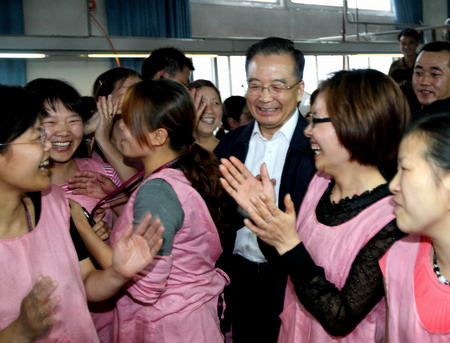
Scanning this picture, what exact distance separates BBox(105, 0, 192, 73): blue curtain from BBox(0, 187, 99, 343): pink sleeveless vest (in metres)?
5.95

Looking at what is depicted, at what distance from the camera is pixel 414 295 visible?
139cm

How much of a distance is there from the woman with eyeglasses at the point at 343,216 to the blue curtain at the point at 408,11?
1083 centimetres

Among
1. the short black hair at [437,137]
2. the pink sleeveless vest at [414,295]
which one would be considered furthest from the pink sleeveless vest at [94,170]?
the short black hair at [437,137]

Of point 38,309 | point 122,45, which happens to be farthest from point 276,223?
point 122,45

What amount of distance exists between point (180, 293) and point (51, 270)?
1.65 ft

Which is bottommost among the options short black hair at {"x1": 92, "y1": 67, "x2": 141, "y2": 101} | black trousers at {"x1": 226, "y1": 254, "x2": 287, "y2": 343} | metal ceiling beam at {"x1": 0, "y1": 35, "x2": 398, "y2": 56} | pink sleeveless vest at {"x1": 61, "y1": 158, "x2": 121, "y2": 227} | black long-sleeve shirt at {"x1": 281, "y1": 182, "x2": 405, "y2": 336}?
black trousers at {"x1": 226, "y1": 254, "x2": 287, "y2": 343}

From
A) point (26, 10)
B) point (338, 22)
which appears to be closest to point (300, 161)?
point (26, 10)

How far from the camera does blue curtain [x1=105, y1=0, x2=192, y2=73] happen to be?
7.59 m

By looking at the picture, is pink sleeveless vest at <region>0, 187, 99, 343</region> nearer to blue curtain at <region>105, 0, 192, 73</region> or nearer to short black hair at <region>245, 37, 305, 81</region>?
short black hair at <region>245, 37, 305, 81</region>

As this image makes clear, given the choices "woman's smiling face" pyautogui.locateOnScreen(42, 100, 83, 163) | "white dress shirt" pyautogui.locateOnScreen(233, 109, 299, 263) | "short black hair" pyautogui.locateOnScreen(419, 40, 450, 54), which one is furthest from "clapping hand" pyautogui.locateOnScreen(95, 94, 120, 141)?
"short black hair" pyautogui.locateOnScreen(419, 40, 450, 54)

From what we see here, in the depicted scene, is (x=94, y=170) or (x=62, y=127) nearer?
(x=62, y=127)

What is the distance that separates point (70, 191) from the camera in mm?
2295

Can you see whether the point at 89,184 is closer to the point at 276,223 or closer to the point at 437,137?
the point at 276,223

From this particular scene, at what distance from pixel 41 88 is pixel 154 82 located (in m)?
0.61
